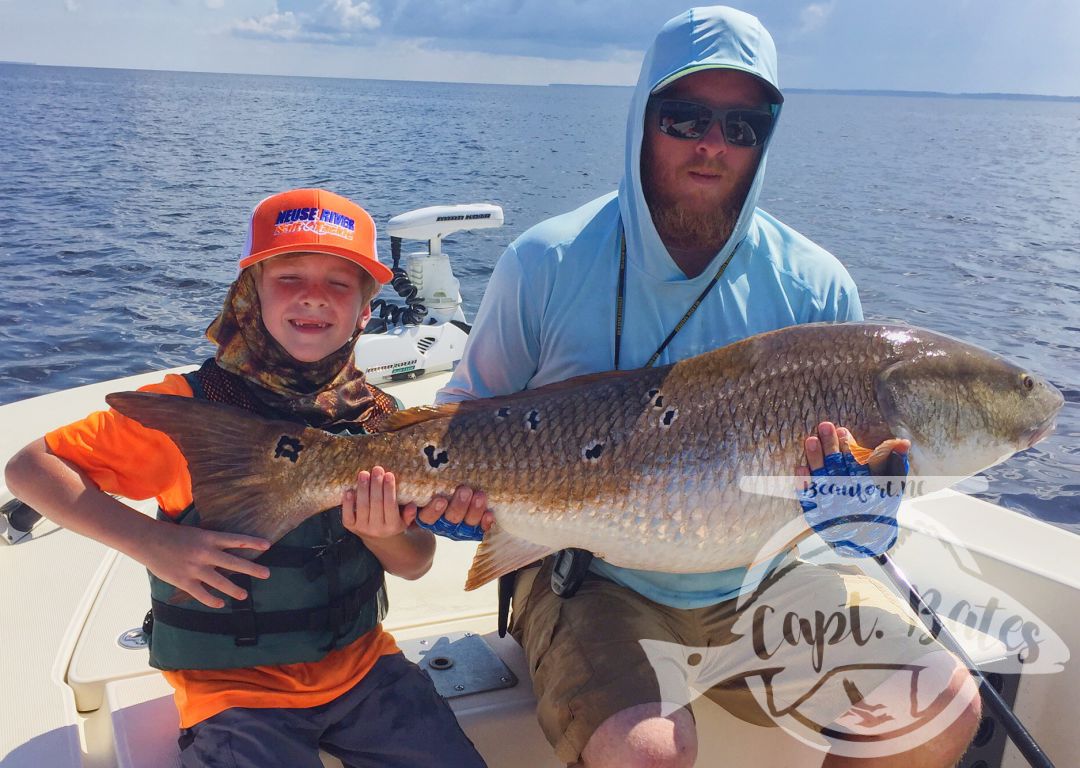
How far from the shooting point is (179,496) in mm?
2504

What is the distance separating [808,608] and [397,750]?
4.55 ft

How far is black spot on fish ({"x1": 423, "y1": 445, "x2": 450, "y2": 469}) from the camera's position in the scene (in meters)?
2.54

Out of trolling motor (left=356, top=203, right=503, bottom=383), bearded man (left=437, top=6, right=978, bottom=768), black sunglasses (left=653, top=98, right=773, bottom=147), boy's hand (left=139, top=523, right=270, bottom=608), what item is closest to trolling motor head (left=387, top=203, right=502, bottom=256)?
trolling motor (left=356, top=203, right=503, bottom=383)

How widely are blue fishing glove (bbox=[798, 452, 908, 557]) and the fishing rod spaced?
18 centimetres

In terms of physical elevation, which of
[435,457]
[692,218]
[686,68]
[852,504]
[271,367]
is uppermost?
[686,68]

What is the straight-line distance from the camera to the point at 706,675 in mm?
2766

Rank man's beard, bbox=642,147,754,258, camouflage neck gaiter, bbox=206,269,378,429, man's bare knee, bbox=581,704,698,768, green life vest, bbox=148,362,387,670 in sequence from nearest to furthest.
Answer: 1. man's bare knee, bbox=581,704,698,768
2. green life vest, bbox=148,362,387,670
3. camouflage neck gaiter, bbox=206,269,378,429
4. man's beard, bbox=642,147,754,258

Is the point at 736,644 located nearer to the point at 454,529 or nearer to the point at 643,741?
the point at 643,741

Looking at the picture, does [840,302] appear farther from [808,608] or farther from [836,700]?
[836,700]

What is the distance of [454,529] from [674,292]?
3.62 feet

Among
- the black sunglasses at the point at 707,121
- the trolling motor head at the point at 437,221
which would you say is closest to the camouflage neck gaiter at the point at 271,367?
the black sunglasses at the point at 707,121

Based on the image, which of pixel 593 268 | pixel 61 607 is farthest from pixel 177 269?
pixel 593 268

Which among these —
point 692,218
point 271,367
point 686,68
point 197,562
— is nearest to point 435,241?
point 692,218

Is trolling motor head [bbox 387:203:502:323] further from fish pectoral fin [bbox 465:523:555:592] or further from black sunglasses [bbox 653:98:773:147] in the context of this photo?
fish pectoral fin [bbox 465:523:555:592]
